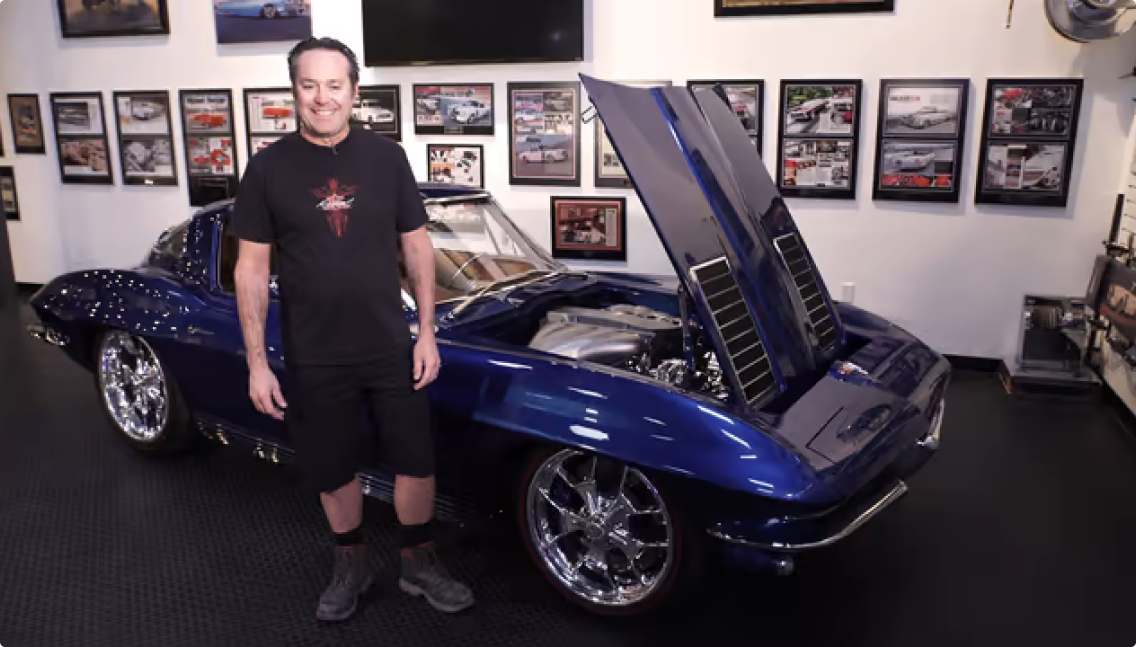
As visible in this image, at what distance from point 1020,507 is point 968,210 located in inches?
89.4

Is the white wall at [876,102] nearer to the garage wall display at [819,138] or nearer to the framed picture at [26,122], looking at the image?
the garage wall display at [819,138]

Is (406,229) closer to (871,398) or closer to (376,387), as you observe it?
(376,387)

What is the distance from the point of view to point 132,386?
3801mm

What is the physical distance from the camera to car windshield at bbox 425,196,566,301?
10.3 ft

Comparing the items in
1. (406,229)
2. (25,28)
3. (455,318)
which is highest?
(25,28)

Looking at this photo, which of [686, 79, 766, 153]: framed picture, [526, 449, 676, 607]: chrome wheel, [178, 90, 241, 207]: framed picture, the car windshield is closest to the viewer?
[526, 449, 676, 607]: chrome wheel

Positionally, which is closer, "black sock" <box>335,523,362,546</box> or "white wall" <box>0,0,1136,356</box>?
"black sock" <box>335,523,362,546</box>

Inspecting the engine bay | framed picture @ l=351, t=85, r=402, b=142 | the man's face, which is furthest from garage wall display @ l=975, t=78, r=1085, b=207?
the man's face

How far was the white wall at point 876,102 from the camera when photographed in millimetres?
4688

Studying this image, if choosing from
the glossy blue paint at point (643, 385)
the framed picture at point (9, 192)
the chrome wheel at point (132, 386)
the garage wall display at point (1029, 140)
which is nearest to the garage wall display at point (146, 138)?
the framed picture at point (9, 192)

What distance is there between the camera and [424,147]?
5922 mm

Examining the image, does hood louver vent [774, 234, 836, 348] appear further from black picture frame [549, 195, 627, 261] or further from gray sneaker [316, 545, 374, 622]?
black picture frame [549, 195, 627, 261]

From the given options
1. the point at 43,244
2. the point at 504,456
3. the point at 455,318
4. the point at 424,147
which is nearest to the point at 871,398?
the point at 504,456

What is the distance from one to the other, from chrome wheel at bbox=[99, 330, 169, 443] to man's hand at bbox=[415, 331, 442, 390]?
5.76 ft
